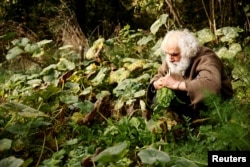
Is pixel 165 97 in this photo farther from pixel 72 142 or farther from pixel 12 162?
pixel 12 162

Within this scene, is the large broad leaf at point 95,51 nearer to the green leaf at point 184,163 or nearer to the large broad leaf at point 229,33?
the large broad leaf at point 229,33

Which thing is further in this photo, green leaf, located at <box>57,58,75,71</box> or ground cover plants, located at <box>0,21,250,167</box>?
green leaf, located at <box>57,58,75,71</box>

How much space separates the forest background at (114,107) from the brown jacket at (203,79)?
0.14m

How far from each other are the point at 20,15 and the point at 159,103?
5.87 metres

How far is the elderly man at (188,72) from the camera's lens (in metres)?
3.40

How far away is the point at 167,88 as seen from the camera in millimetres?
3438

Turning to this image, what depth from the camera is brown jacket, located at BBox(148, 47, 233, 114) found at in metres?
3.34

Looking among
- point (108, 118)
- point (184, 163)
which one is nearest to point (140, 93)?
point (108, 118)

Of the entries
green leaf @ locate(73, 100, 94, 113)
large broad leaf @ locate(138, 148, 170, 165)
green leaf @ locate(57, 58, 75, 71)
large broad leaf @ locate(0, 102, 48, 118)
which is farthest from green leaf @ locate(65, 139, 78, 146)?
green leaf @ locate(57, 58, 75, 71)

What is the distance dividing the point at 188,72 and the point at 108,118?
74 cm

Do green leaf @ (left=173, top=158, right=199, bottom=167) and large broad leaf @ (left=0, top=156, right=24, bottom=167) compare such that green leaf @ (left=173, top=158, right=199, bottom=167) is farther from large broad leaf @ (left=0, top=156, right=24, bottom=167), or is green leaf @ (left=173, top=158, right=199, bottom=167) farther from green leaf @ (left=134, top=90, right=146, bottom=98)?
green leaf @ (left=134, top=90, right=146, bottom=98)

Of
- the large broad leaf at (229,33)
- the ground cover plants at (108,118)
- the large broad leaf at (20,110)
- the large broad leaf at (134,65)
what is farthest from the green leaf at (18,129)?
the large broad leaf at (229,33)

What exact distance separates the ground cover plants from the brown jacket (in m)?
0.14

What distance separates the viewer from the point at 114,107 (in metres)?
3.96
